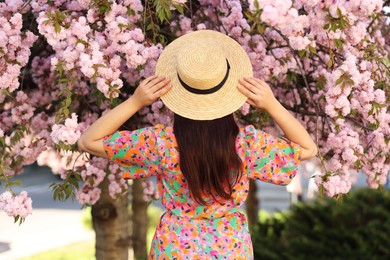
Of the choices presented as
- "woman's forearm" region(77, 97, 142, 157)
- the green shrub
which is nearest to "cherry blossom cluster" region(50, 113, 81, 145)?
"woman's forearm" region(77, 97, 142, 157)

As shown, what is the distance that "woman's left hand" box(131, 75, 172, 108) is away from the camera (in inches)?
112

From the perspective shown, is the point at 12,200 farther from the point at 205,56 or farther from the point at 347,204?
the point at 347,204

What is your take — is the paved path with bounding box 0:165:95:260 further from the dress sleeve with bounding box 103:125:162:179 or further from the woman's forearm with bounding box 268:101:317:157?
the woman's forearm with bounding box 268:101:317:157

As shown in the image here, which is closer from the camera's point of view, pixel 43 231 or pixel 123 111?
pixel 123 111

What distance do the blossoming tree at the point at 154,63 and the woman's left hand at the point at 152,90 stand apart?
35 centimetres

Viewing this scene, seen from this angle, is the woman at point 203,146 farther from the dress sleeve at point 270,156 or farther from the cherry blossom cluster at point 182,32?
the cherry blossom cluster at point 182,32

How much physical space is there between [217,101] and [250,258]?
0.72 metres

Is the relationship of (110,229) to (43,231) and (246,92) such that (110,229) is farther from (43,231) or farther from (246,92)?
(43,231)

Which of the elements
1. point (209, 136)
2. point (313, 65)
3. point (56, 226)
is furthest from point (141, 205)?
point (56, 226)

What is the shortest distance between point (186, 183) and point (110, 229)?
92.7 inches

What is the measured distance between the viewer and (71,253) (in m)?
10.2

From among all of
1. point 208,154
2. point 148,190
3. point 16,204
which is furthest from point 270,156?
point 148,190

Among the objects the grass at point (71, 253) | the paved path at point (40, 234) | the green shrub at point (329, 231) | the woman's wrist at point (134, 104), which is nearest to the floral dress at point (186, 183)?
the woman's wrist at point (134, 104)

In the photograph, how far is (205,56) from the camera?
2.77m
